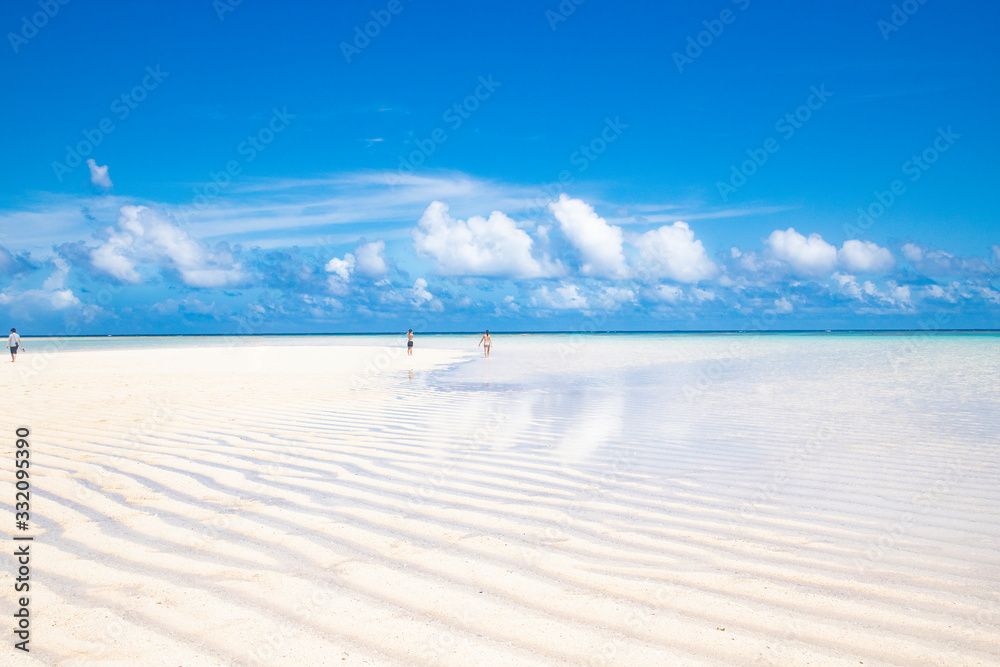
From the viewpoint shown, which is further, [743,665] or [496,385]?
[496,385]

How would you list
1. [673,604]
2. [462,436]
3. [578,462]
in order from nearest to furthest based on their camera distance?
[673,604] < [578,462] < [462,436]

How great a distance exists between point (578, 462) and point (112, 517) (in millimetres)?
4285

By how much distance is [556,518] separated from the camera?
15.4 ft

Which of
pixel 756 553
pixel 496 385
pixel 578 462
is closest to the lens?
pixel 756 553

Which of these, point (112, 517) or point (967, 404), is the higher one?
point (967, 404)

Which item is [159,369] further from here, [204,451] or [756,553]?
[756,553]

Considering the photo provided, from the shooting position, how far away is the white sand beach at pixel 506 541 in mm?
2844

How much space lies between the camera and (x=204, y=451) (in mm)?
6902

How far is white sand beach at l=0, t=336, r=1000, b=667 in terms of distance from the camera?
112 inches

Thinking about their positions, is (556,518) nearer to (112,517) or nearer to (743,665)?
(743,665)

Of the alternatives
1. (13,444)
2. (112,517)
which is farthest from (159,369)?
(112,517)

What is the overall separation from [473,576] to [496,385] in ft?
40.2

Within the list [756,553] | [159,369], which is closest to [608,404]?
[756,553]

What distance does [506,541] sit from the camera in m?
4.14
